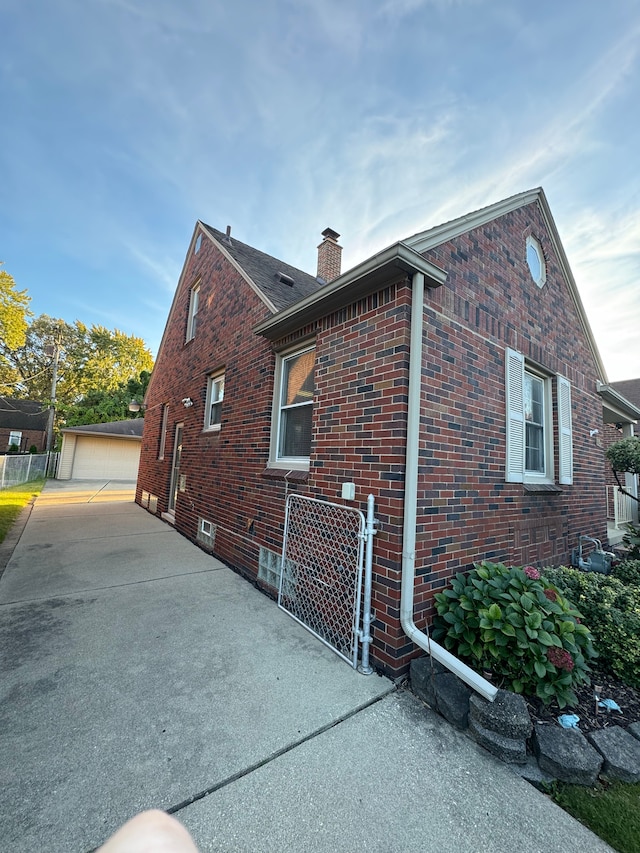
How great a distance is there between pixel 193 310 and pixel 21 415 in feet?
108

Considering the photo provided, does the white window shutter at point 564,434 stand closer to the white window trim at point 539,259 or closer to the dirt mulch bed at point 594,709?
the white window trim at point 539,259

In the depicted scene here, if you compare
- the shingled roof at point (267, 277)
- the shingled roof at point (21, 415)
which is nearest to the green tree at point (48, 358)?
the shingled roof at point (21, 415)

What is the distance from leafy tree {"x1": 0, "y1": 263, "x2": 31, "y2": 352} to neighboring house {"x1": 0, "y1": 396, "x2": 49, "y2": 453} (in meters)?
14.6

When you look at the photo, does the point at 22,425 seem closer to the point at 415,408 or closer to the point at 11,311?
the point at 11,311

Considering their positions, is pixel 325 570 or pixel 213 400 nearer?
pixel 325 570

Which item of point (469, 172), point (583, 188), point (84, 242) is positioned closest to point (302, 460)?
point (469, 172)

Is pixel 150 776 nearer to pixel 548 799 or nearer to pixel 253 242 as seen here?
pixel 548 799

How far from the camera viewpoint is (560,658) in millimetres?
2174

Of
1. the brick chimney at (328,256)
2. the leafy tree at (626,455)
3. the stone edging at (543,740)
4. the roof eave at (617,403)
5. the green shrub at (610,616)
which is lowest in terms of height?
the stone edging at (543,740)

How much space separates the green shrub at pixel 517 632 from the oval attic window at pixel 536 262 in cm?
409

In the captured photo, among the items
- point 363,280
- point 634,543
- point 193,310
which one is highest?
point 193,310

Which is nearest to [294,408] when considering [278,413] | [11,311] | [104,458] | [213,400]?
[278,413]

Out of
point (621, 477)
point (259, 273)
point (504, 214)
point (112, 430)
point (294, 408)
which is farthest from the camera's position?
point (112, 430)

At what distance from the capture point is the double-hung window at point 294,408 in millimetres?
3945
